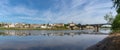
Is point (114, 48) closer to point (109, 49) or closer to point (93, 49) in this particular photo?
point (109, 49)

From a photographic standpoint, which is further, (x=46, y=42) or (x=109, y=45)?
(x=46, y=42)

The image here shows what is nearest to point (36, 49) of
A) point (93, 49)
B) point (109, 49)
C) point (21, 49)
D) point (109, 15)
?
point (21, 49)

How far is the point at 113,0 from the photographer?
38.2 metres

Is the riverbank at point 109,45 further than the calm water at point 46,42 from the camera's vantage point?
No

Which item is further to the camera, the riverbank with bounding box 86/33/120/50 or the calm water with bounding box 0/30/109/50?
the calm water with bounding box 0/30/109/50

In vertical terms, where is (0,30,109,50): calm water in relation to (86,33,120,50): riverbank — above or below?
below

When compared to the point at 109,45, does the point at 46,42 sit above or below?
below

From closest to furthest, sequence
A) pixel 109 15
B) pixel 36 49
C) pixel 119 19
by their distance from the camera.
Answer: pixel 36 49 < pixel 119 19 < pixel 109 15

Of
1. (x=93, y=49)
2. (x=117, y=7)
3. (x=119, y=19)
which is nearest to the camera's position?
(x=117, y=7)

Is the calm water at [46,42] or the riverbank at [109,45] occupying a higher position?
the riverbank at [109,45]

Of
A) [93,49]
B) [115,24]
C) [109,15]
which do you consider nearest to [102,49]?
A: [93,49]

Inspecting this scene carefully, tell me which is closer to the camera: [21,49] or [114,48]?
[114,48]

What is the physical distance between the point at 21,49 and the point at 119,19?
170 feet

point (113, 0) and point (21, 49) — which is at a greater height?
point (113, 0)
